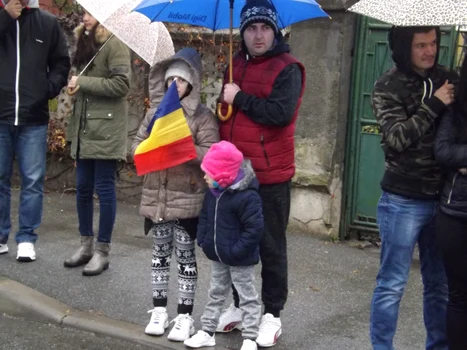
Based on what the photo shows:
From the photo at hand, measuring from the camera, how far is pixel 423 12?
11.2ft

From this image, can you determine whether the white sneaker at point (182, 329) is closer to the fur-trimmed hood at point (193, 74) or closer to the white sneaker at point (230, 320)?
the white sneaker at point (230, 320)

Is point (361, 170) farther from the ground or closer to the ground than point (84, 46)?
closer to the ground

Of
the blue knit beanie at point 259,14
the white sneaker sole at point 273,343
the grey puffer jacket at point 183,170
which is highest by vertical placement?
the blue knit beanie at point 259,14

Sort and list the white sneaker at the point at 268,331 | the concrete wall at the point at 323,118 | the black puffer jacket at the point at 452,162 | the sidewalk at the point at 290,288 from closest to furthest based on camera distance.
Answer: the black puffer jacket at the point at 452,162 → the white sneaker at the point at 268,331 → the sidewalk at the point at 290,288 → the concrete wall at the point at 323,118

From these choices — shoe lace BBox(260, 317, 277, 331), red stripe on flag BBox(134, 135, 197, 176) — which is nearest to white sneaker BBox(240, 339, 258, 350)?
shoe lace BBox(260, 317, 277, 331)

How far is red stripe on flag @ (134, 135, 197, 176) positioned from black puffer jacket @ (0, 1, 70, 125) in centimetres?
168

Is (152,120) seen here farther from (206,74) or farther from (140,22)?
(206,74)

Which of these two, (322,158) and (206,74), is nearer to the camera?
(322,158)

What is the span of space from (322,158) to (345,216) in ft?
1.80

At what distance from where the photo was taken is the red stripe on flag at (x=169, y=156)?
411 centimetres

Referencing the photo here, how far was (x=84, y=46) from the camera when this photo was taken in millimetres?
5332

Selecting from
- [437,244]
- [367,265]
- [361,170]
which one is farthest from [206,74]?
[437,244]

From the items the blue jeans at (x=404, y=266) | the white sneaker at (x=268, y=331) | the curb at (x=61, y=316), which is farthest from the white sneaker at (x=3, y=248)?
the blue jeans at (x=404, y=266)

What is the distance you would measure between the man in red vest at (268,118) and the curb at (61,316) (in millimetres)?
599
